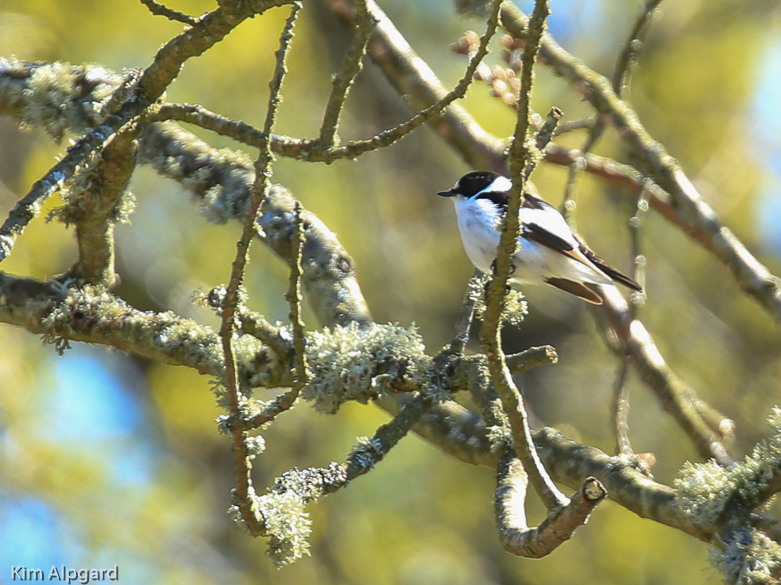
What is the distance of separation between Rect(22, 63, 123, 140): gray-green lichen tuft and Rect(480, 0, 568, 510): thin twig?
65.4 inches

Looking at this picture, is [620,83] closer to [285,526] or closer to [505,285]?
[505,285]

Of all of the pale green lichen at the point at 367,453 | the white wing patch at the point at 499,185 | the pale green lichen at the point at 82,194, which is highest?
the white wing patch at the point at 499,185

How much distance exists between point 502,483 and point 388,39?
2.28m

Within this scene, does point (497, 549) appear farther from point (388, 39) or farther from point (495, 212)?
point (388, 39)

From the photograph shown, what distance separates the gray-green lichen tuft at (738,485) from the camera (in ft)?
5.85

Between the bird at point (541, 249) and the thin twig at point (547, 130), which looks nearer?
the thin twig at point (547, 130)

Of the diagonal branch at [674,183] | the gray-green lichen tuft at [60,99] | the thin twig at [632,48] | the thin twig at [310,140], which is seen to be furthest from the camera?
the thin twig at [632,48]

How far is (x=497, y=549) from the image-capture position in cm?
533

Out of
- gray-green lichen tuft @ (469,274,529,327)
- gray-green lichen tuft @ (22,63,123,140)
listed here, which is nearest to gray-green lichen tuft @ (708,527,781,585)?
gray-green lichen tuft @ (469,274,529,327)

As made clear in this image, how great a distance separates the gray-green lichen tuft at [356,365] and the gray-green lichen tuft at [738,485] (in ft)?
2.73

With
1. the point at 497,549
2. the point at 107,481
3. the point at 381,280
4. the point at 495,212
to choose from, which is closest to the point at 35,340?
the point at 107,481

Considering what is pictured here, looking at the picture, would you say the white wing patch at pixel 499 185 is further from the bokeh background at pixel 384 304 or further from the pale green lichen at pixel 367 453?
the pale green lichen at pixel 367 453

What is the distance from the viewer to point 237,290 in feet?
5.08

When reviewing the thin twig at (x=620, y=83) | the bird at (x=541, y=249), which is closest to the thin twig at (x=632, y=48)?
the thin twig at (x=620, y=83)
